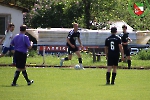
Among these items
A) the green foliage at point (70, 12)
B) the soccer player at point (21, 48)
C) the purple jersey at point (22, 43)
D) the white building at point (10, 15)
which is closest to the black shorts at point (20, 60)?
the soccer player at point (21, 48)

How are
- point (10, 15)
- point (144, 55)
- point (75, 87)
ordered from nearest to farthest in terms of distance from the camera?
1. point (75, 87)
2. point (144, 55)
3. point (10, 15)

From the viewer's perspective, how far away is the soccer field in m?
15.1

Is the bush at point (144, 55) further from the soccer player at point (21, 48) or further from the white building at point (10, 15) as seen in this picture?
the soccer player at point (21, 48)

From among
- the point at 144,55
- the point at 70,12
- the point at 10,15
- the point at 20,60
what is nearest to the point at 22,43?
the point at 20,60

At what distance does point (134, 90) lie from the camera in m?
16.9

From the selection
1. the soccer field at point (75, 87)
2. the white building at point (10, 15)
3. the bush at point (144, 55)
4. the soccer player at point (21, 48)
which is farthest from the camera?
the white building at point (10, 15)

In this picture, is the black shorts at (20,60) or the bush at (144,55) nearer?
the black shorts at (20,60)

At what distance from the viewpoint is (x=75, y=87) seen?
17.7m

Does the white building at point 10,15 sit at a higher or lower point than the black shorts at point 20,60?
higher

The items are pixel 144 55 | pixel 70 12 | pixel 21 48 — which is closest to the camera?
pixel 21 48

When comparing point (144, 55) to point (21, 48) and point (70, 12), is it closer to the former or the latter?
point (70, 12)

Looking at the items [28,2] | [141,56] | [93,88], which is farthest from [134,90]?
[28,2]

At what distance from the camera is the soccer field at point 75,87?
15.1 meters

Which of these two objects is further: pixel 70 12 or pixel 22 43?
pixel 70 12
